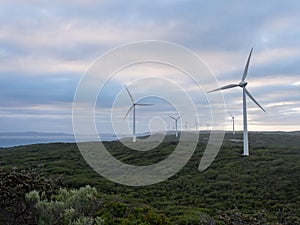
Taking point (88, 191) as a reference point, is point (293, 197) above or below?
below

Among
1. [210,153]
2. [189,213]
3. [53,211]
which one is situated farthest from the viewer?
[210,153]

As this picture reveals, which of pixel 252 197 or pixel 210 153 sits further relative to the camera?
pixel 210 153

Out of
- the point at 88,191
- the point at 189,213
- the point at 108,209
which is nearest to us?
the point at 88,191

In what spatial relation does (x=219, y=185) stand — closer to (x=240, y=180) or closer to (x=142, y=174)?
(x=240, y=180)

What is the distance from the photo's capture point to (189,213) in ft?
95.6

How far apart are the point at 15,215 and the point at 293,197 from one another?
3045 cm

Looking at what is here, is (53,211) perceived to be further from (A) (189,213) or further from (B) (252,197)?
(B) (252,197)

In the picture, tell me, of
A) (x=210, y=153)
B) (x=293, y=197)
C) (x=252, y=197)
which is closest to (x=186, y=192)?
(x=252, y=197)

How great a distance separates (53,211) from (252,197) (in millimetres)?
28658

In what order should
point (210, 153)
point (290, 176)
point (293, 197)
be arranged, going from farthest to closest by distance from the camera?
point (210, 153)
point (290, 176)
point (293, 197)

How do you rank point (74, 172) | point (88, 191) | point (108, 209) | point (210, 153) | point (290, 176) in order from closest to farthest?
point (88, 191)
point (108, 209)
point (290, 176)
point (74, 172)
point (210, 153)

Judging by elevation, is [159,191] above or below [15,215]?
below

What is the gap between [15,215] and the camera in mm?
15117

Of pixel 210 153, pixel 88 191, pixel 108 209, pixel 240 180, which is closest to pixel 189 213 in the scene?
pixel 108 209
